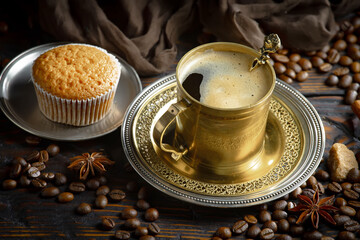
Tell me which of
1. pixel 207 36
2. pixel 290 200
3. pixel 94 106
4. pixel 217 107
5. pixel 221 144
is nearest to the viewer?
pixel 217 107

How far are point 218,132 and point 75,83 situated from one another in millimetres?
546

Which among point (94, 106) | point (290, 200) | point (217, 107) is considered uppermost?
point (217, 107)

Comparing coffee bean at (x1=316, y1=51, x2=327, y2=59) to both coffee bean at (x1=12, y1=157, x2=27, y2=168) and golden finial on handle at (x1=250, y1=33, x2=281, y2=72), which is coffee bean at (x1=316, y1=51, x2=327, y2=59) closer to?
golden finial on handle at (x1=250, y1=33, x2=281, y2=72)

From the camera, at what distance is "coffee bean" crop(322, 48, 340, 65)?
1932 mm

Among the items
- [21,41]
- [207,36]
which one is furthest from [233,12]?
[21,41]

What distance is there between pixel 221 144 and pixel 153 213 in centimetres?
30

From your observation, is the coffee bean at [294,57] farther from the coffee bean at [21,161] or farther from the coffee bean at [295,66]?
the coffee bean at [21,161]

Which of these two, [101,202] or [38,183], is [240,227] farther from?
[38,183]

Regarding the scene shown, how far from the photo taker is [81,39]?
184 centimetres

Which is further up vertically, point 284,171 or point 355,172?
point 284,171

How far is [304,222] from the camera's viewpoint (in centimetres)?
141

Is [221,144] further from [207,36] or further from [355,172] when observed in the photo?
[207,36]

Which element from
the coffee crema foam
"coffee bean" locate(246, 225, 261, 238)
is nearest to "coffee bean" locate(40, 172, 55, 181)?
the coffee crema foam

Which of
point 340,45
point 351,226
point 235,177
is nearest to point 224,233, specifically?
point 235,177
